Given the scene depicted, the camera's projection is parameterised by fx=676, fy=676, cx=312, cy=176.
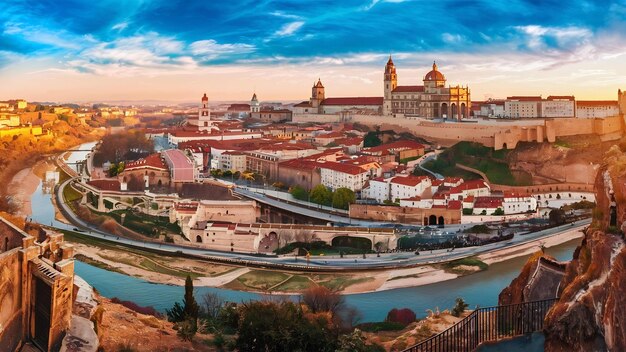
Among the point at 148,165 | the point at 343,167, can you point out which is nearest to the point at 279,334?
the point at 343,167

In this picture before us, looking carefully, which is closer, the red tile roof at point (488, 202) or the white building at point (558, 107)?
the red tile roof at point (488, 202)

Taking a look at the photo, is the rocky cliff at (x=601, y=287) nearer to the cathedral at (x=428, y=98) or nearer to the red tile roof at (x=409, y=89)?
the cathedral at (x=428, y=98)

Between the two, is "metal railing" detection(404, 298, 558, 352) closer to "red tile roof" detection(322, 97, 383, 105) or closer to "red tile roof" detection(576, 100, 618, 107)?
"red tile roof" detection(576, 100, 618, 107)

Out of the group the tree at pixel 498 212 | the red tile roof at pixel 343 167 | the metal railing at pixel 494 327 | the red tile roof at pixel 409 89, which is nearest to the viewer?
the metal railing at pixel 494 327

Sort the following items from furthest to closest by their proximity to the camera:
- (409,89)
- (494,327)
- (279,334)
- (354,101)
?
1. (354,101)
2. (409,89)
3. (279,334)
4. (494,327)

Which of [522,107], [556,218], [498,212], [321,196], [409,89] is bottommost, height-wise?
[556,218]

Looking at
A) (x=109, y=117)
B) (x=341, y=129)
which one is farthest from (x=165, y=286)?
(x=109, y=117)

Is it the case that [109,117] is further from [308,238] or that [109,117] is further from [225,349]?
[225,349]

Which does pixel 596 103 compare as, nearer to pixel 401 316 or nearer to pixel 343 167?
pixel 343 167

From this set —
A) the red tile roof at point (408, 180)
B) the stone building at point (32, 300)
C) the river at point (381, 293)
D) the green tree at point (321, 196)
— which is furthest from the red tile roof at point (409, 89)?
the stone building at point (32, 300)
